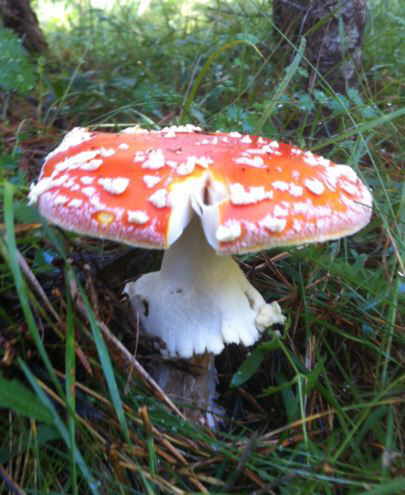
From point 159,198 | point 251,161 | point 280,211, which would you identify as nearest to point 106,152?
point 159,198

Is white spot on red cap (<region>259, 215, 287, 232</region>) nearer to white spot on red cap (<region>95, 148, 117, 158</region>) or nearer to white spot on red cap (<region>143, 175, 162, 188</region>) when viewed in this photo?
white spot on red cap (<region>143, 175, 162, 188</region>)

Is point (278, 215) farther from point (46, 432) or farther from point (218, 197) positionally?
point (46, 432)

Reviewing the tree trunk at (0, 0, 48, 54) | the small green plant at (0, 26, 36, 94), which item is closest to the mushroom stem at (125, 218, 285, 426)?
the small green plant at (0, 26, 36, 94)

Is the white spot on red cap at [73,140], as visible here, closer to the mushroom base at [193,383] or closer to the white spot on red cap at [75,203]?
the white spot on red cap at [75,203]

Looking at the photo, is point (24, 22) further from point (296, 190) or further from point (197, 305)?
point (296, 190)

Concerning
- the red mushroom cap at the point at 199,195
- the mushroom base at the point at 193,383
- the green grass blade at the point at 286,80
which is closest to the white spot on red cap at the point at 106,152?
the red mushroom cap at the point at 199,195

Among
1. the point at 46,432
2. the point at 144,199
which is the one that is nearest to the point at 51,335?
the point at 46,432

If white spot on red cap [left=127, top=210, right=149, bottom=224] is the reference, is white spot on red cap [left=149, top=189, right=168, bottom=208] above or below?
above
